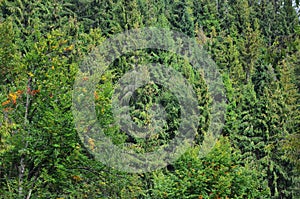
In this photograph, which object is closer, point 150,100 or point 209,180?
point 209,180

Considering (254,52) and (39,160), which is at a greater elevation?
(254,52)

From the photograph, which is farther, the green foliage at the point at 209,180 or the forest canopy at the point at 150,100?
the green foliage at the point at 209,180

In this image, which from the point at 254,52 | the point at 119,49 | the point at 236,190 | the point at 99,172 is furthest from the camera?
the point at 254,52

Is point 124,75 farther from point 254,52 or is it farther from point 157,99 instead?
point 254,52

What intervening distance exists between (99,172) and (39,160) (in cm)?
176

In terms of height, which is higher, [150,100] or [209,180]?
[150,100]

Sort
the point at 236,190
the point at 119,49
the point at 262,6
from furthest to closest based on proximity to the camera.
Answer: the point at 262,6 → the point at 119,49 → the point at 236,190

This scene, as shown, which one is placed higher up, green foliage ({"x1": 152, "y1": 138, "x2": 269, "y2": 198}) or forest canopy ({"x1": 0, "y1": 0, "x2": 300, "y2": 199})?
forest canopy ({"x1": 0, "y1": 0, "x2": 300, "y2": 199})

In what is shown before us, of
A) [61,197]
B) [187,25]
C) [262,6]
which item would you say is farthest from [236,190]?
[262,6]

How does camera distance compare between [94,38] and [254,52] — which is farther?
[254,52]

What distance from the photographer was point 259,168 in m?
31.8

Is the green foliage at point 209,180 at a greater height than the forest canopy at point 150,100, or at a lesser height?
lesser

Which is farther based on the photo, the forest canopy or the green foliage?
the green foliage

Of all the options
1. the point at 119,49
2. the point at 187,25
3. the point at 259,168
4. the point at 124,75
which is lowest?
the point at 259,168
